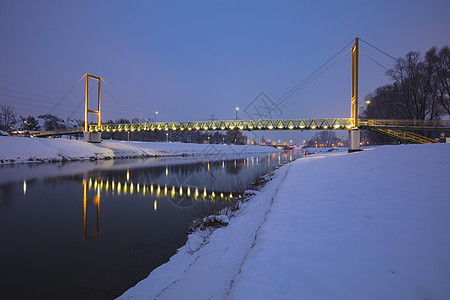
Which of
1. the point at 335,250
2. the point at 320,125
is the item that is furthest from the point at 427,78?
the point at 335,250

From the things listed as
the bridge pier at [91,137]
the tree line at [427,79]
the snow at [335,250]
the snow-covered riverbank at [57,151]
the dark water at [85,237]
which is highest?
the tree line at [427,79]

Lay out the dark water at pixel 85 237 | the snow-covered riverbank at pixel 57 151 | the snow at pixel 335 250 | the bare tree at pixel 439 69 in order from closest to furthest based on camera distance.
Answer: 1. the snow at pixel 335 250
2. the dark water at pixel 85 237
3. the bare tree at pixel 439 69
4. the snow-covered riverbank at pixel 57 151

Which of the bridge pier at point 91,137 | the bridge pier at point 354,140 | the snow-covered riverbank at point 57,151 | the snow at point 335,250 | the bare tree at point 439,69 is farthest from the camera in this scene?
the bridge pier at point 91,137

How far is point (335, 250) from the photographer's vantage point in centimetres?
443

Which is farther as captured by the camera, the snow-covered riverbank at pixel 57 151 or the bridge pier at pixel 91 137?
the bridge pier at pixel 91 137

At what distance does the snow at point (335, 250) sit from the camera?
11.1 ft

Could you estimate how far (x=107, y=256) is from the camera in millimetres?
7023

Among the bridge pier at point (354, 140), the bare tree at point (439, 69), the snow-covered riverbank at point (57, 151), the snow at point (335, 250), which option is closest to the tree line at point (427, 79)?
the bare tree at point (439, 69)

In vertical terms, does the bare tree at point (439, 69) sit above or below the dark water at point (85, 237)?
above

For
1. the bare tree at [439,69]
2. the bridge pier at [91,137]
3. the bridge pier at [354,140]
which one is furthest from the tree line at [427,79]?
the bridge pier at [91,137]

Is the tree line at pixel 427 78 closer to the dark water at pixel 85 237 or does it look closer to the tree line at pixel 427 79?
the tree line at pixel 427 79

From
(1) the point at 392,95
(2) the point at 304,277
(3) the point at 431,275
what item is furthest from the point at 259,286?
(1) the point at 392,95

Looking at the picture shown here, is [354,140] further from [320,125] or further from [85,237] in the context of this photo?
[85,237]

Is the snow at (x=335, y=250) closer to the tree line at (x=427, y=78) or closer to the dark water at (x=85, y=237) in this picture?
the dark water at (x=85, y=237)
